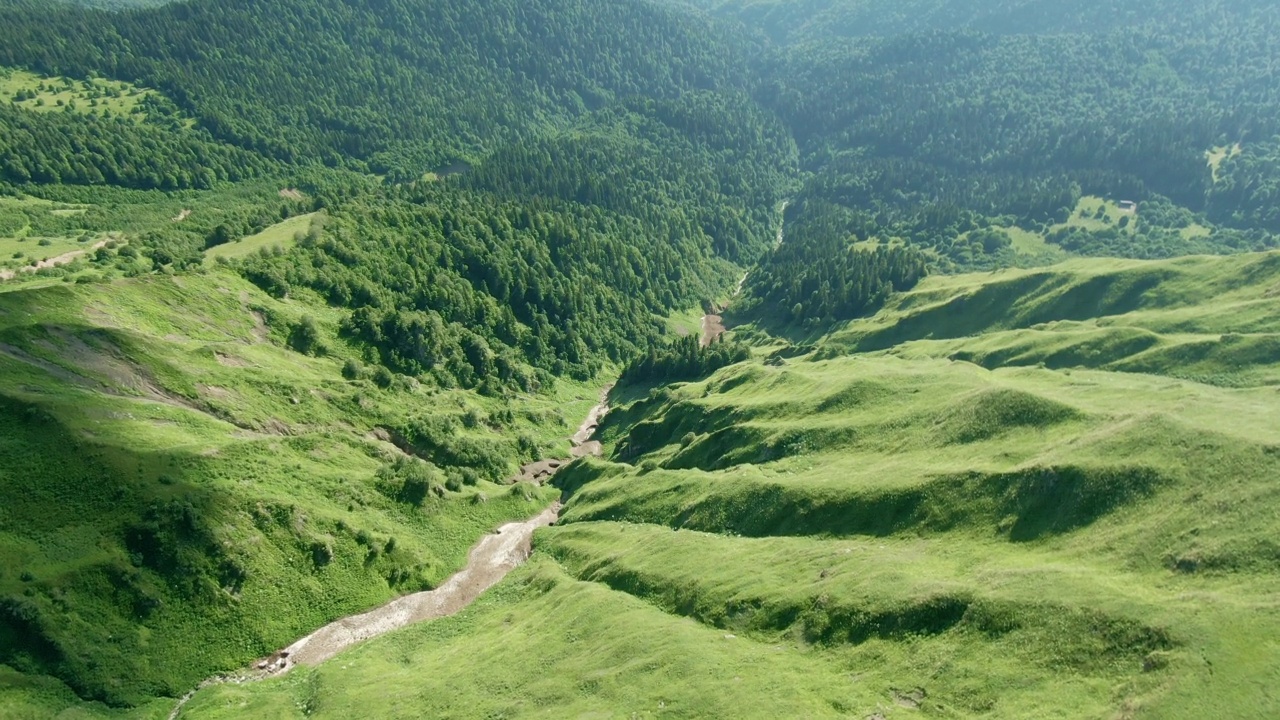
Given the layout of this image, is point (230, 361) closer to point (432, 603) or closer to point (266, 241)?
point (432, 603)

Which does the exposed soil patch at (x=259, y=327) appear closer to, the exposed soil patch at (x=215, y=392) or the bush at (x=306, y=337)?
the bush at (x=306, y=337)

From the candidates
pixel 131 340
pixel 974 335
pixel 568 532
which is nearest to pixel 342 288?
pixel 131 340

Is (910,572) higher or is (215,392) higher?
(215,392)

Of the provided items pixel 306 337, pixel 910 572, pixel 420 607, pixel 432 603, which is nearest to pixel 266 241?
pixel 306 337

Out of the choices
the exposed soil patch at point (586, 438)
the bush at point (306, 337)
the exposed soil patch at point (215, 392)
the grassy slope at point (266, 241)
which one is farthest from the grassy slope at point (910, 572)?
the grassy slope at point (266, 241)

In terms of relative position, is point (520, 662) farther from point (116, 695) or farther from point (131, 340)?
point (131, 340)

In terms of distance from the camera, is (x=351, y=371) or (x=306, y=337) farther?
(x=306, y=337)
